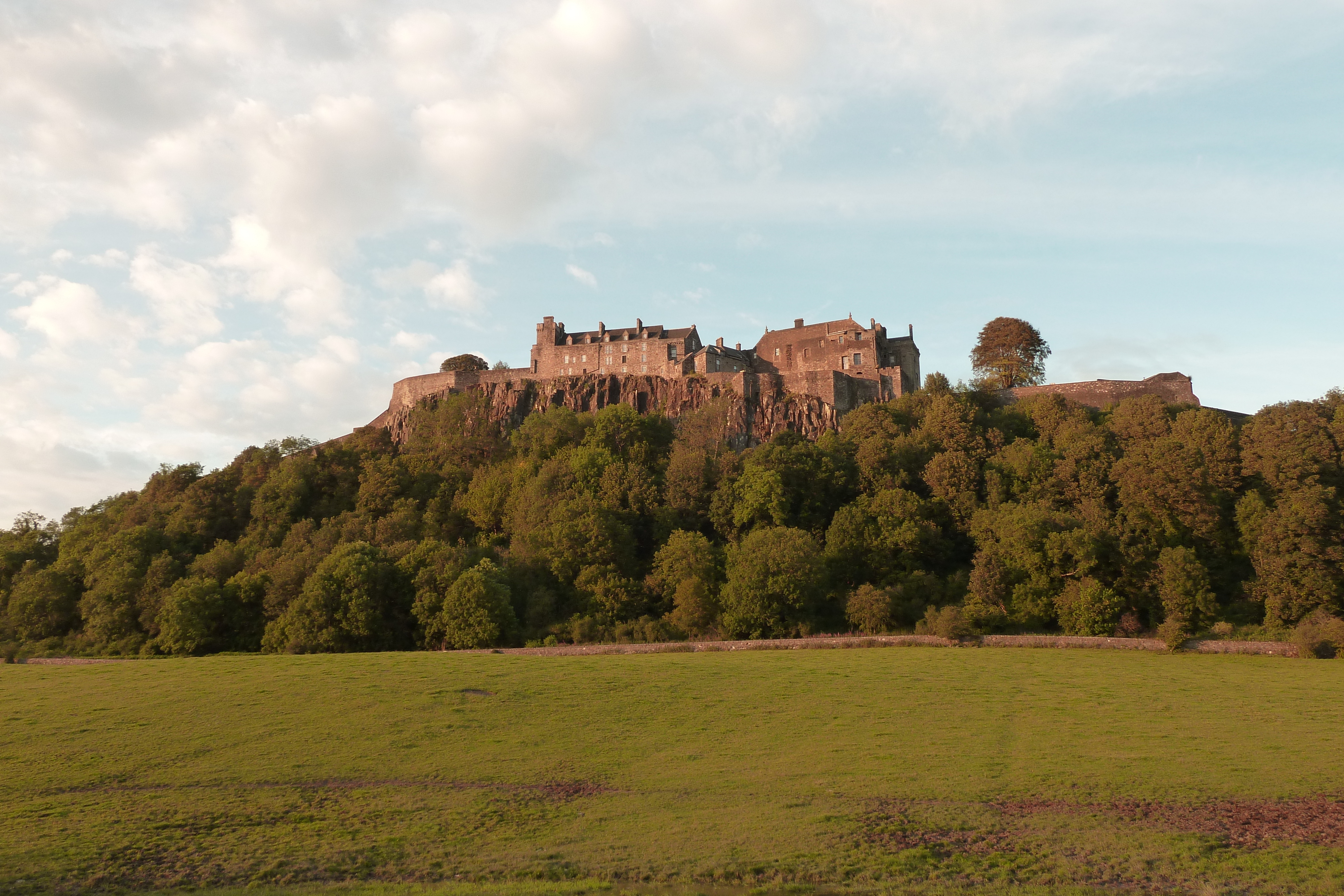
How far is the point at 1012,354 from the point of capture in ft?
266

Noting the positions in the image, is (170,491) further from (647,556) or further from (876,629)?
(876,629)

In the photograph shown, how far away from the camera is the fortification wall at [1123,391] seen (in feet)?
226

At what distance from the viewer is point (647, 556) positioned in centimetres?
6197

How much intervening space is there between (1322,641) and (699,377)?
167 ft

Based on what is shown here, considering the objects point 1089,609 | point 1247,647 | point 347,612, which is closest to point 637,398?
point 347,612

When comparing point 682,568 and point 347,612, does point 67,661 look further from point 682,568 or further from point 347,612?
point 682,568

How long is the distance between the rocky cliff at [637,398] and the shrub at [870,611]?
25.0 metres

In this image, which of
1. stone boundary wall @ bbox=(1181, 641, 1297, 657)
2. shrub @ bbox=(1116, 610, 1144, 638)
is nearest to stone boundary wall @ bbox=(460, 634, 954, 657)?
shrub @ bbox=(1116, 610, 1144, 638)

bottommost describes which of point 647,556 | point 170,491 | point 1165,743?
point 1165,743

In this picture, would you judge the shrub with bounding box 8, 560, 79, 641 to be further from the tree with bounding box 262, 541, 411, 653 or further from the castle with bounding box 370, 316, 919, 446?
the castle with bounding box 370, 316, 919, 446

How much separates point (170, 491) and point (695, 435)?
145 ft

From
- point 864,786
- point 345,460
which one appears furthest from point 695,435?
point 864,786

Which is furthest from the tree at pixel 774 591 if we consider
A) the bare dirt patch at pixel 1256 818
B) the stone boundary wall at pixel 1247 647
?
the bare dirt patch at pixel 1256 818

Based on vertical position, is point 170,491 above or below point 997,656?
above
